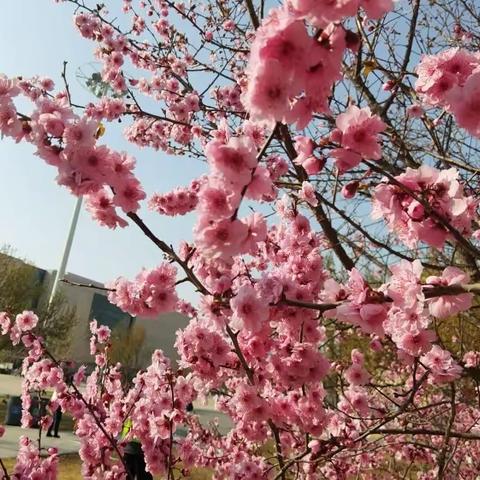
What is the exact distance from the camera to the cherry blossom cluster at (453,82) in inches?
69.5

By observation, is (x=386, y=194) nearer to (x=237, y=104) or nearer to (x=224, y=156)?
(x=224, y=156)

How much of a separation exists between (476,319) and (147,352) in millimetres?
39433

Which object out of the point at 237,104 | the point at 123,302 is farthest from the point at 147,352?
the point at 123,302

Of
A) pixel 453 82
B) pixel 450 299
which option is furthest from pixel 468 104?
pixel 450 299

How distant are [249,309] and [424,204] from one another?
76 centimetres

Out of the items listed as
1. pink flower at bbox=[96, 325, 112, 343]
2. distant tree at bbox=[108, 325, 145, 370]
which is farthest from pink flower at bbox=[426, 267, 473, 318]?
distant tree at bbox=[108, 325, 145, 370]

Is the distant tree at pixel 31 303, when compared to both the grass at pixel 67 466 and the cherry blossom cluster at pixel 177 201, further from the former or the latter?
the cherry blossom cluster at pixel 177 201

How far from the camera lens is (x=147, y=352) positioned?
137 ft

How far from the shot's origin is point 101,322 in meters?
46.0

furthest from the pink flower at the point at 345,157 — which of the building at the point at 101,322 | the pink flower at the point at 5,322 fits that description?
the building at the point at 101,322

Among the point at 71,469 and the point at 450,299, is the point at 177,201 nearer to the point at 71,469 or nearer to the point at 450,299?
the point at 450,299

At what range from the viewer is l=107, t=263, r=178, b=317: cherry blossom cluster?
244 centimetres

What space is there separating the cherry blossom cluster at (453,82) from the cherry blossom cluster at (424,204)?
20 centimetres

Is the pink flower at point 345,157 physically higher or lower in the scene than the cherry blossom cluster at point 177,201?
lower
